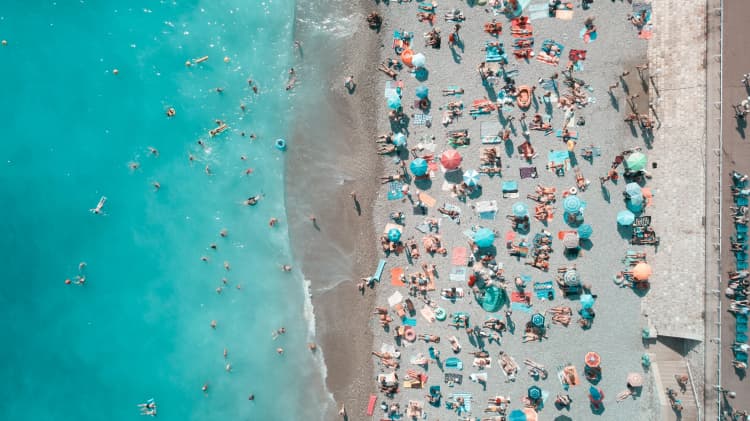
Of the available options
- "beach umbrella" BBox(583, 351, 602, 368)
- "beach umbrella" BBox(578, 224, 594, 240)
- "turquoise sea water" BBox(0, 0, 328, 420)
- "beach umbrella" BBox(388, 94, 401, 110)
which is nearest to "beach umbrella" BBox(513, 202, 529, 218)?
"beach umbrella" BBox(578, 224, 594, 240)

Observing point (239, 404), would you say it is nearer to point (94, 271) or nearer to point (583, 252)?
Result: point (94, 271)

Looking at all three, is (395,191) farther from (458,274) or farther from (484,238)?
(458,274)

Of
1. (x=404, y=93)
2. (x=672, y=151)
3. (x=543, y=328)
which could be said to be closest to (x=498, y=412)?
(x=543, y=328)

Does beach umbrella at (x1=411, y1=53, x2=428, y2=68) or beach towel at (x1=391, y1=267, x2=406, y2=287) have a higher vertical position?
beach umbrella at (x1=411, y1=53, x2=428, y2=68)

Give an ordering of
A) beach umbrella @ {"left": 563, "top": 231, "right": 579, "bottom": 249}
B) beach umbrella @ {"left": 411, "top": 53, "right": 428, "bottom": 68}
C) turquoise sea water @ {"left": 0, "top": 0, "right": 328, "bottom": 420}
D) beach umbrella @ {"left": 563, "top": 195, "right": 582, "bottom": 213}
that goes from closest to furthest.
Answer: beach umbrella @ {"left": 563, "top": 195, "right": 582, "bottom": 213}, beach umbrella @ {"left": 563, "top": 231, "right": 579, "bottom": 249}, beach umbrella @ {"left": 411, "top": 53, "right": 428, "bottom": 68}, turquoise sea water @ {"left": 0, "top": 0, "right": 328, "bottom": 420}

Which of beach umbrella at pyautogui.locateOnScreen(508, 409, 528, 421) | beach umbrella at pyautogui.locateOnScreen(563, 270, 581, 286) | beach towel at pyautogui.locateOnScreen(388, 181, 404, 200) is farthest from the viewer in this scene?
beach towel at pyautogui.locateOnScreen(388, 181, 404, 200)

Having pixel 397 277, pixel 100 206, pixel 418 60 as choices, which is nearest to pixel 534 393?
pixel 397 277

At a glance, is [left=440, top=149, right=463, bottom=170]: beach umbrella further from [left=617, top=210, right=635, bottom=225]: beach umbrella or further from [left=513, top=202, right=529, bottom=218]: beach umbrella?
[left=617, top=210, right=635, bottom=225]: beach umbrella
